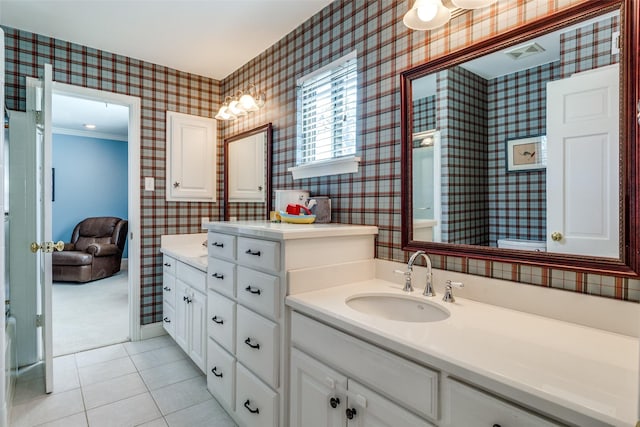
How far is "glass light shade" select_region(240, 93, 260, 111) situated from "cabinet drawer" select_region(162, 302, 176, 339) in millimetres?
1682

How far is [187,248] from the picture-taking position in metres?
2.87

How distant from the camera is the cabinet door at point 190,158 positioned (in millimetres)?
3014

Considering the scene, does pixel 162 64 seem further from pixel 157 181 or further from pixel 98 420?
pixel 98 420

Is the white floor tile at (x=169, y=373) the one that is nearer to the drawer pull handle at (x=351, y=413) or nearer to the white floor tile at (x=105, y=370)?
the white floor tile at (x=105, y=370)

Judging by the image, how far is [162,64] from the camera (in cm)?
291

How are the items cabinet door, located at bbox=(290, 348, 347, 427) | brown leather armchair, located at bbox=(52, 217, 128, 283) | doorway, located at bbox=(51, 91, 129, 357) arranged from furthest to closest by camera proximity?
brown leather armchair, located at bbox=(52, 217, 128, 283) < doorway, located at bbox=(51, 91, 129, 357) < cabinet door, located at bbox=(290, 348, 347, 427)

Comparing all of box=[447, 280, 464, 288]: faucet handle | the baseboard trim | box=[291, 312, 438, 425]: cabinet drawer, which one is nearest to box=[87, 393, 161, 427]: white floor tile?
the baseboard trim

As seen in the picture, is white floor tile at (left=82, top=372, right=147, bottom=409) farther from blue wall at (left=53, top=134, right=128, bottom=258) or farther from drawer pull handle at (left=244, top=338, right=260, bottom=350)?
blue wall at (left=53, top=134, right=128, bottom=258)

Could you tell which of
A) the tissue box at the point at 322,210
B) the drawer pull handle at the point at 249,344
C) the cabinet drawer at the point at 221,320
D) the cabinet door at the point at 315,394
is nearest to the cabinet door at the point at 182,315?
the cabinet drawer at the point at 221,320

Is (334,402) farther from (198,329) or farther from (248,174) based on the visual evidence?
(248,174)

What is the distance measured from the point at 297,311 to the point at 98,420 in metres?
1.41

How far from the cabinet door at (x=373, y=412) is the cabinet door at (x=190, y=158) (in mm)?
2515

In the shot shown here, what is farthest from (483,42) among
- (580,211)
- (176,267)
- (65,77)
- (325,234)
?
(65,77)

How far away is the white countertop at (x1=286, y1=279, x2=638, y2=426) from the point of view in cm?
66
